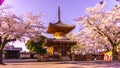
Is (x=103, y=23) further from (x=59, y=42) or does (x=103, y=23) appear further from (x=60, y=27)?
(x=60, y=27)

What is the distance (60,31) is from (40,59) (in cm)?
992

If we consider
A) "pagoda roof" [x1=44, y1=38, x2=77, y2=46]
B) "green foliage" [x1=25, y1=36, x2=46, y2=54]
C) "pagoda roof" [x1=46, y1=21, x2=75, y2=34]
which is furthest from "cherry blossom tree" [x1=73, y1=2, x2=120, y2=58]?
"green foliage" [x1=25, y1=36, x2=46, y2=54]

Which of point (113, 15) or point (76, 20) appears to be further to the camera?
point (76, 20)

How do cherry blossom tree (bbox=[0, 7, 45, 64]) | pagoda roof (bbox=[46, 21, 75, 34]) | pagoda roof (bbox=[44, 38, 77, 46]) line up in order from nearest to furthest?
cherry blossom tree (bbox=[0, 7, 45, 64]) → pagoda roof (bbox=[44, 38, 77, 46]) → pagoda roof (bbox=[46, 21, 75, 34])

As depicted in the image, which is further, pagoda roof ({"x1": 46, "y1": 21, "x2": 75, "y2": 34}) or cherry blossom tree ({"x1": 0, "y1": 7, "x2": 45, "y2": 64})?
pagoda roof ({"x1": 46, "y1": 21, "x2": 75, "y2": 34})

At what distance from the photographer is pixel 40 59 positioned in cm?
3269

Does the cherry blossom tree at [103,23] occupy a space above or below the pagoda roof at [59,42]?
above

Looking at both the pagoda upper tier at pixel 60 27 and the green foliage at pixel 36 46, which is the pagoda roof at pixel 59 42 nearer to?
the pagoda upper tier at pixel 60 27

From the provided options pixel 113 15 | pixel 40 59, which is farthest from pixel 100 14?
pixel 40 59

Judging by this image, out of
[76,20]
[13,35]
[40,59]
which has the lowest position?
[40,59]

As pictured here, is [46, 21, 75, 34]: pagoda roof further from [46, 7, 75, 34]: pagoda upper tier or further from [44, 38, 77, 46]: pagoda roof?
[44, 38, 77, 46]: pagoda roof

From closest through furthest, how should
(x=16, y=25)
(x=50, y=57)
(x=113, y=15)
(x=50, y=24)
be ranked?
(x=16, y=25) → (x=113, y=15) → (x=50, y=57) → (x=50, y=24)

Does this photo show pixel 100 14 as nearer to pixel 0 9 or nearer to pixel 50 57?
pixel 50 57

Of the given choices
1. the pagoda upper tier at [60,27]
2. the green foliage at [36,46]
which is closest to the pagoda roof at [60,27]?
the pagoda upper tier at [60,27]
